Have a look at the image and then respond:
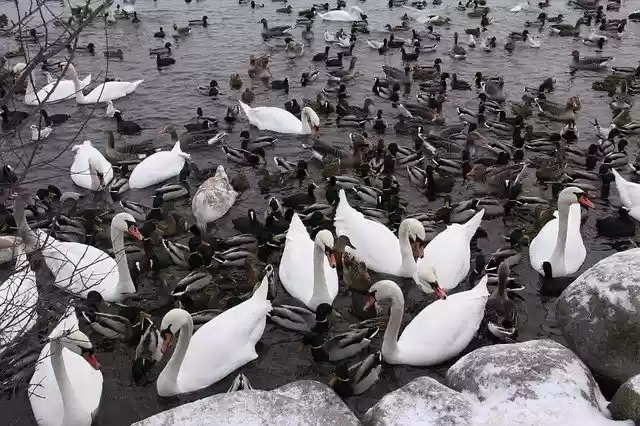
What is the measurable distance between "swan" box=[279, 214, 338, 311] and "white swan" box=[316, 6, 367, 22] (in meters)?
19.5

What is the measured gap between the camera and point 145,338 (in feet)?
25.8

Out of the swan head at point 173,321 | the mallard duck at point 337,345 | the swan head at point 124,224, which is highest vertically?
the swan head at point 124,224

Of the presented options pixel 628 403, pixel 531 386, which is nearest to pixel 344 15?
pixel 531 386

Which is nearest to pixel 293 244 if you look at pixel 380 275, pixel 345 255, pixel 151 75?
pixel 345 255

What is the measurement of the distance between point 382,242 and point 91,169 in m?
6.18

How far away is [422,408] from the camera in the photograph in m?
6.39

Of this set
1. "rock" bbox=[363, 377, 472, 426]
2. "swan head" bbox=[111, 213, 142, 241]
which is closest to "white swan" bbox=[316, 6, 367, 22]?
"swan head" bbox=[111, 213, 142, 241]

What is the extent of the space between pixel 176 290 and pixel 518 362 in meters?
4.98

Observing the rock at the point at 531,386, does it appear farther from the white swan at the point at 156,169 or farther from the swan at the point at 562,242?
the white swan at the point at 156,169

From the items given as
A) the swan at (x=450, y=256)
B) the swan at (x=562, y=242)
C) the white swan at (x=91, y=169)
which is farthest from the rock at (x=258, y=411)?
the white swan at (x=91, y=169)

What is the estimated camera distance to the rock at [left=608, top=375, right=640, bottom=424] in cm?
621

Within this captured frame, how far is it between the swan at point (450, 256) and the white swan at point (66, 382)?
4.71m

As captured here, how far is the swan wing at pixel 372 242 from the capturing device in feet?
32.6

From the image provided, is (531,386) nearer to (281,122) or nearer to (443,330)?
(443,330)
